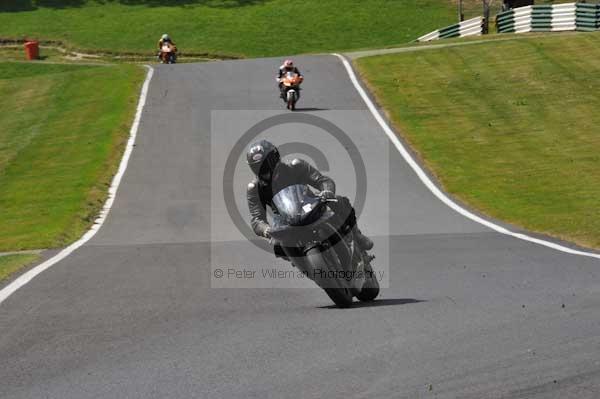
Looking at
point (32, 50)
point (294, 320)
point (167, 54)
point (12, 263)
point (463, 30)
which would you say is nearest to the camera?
point (294, 320)

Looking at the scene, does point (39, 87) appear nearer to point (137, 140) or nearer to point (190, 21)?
point (137, 140)

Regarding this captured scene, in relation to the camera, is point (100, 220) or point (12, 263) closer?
point (12, 263)

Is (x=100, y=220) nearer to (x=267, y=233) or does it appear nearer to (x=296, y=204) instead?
(x=267, y=233)

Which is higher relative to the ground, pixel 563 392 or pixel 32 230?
pixel 563 392

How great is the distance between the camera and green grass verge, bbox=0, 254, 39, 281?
13012 millimetres

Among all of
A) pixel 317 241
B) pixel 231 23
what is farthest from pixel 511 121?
pixel 231 23

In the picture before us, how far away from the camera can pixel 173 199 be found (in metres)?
21.1

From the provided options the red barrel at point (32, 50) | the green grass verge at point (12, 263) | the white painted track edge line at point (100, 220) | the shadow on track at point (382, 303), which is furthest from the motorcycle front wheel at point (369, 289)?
the red barrel at point (32, 50)

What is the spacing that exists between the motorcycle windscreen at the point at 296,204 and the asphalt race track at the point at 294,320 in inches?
38.0

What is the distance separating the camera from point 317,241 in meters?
9.81

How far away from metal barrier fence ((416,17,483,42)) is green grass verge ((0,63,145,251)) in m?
18.2

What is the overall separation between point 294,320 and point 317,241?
0.91 metres

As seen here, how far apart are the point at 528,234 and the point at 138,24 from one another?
48.7 meters

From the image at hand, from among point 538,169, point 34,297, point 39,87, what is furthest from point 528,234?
point 39,87
